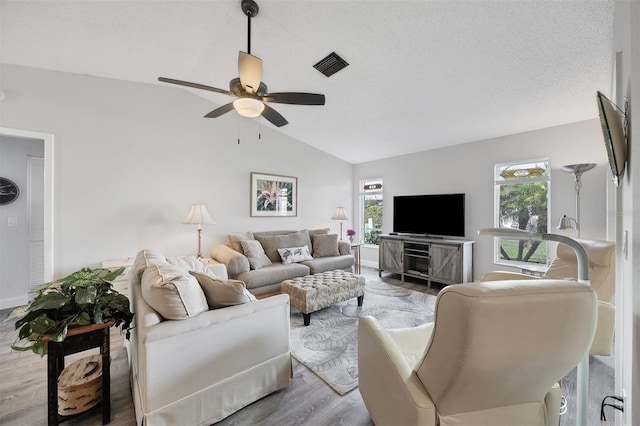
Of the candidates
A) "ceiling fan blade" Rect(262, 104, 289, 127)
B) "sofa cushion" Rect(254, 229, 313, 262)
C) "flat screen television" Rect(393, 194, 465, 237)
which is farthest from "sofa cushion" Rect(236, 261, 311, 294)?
"flat screen television" Rect(393, 194, 465, 237)

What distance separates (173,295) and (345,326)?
1.94m

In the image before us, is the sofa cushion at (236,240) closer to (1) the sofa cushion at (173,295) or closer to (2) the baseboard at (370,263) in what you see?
(1) the sofa cushion at (173,295)

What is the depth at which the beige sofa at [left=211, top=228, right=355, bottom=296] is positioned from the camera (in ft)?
11.3

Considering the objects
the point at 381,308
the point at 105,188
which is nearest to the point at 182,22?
the point at 105,188

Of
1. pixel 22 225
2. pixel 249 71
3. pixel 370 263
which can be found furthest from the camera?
pixel 370 263

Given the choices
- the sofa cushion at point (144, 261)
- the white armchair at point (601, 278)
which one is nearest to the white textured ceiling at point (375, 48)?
the white armchair at point (601, 278)

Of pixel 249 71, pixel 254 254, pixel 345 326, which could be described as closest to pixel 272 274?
pixel 254 254

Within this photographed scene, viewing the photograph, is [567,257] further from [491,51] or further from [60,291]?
[60,291]

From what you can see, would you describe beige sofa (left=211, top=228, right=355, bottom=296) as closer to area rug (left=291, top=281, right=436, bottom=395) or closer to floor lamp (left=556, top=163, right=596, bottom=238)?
area rug (left=291, top=281, right=436, bottom=395)

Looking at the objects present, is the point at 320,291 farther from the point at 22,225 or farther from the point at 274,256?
the point at 22,225

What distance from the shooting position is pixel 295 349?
2.37 m

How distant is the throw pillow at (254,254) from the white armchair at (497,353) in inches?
115

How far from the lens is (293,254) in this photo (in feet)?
13.7

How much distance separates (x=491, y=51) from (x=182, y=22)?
292cm
